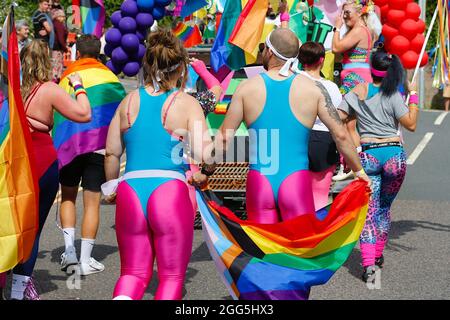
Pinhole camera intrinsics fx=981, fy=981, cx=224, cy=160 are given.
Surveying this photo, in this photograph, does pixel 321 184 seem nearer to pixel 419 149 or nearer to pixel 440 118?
pixel 419 149

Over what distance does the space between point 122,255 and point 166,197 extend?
454 millimetres

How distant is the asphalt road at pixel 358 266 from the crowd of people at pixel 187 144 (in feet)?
0.72

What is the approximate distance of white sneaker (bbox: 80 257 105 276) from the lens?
8.08 m

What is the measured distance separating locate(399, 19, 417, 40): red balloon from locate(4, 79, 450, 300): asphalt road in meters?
1.95

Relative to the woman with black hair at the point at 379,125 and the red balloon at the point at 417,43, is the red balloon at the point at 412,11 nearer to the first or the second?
the red balloon at the point at 417,43

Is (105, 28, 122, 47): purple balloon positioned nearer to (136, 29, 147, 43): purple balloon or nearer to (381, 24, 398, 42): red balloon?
(136, 29, 147, 43): purple balloon

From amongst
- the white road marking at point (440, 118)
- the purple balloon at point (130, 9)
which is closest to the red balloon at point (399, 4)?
the purple balloon at point (130, 9)

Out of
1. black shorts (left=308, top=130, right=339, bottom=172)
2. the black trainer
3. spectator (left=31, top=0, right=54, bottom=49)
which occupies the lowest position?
the black trainer

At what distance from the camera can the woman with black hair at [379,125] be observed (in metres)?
7.87

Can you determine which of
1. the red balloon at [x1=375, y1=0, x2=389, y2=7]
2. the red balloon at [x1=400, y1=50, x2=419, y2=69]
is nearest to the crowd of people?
the red balloon at [x1=400, y1=50, x2=419, y2=69]

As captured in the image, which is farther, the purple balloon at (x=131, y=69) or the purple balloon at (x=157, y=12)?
the purple balloon at (x=157, y=12)

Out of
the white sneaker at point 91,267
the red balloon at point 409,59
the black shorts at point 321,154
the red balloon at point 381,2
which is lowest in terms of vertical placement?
the white sneaker at point 91,267

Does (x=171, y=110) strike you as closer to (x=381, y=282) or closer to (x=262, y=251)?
(x=262, y=251)

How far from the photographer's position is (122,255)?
5.75 meters
